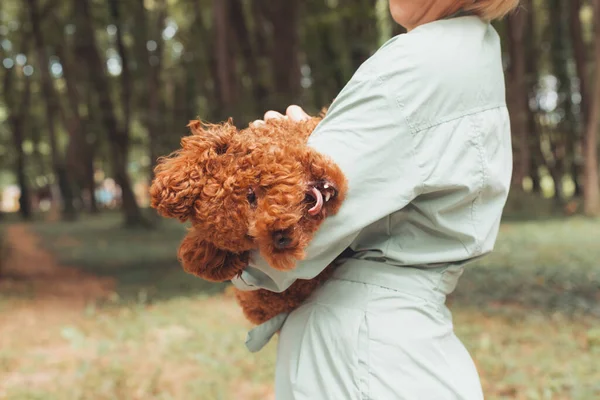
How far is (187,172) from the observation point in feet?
4.06

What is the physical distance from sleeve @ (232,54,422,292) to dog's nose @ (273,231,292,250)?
7 cm

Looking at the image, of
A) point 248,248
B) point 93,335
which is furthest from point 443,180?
point 93,335

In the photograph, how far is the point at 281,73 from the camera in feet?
30.1

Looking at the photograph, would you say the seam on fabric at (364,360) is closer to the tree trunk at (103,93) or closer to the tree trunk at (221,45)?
the tree trunk at (221,45)

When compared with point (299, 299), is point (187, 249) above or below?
above

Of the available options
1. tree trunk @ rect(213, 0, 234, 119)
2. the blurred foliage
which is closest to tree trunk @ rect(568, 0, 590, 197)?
the blurred foliage

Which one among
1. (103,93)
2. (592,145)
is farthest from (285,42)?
(592,145)

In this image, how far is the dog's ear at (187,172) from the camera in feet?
4.02

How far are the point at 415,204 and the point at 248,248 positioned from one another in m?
0.36

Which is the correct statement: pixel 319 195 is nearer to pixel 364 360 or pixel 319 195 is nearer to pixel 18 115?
pixel 364 360

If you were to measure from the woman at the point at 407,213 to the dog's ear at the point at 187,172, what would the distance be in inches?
7.7

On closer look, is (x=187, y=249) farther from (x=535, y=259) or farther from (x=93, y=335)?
(x=535, y=259)

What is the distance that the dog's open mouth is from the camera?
1.17 meters

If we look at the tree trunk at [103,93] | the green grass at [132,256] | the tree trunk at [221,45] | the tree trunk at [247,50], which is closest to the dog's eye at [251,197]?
the green grass at [132,256]
